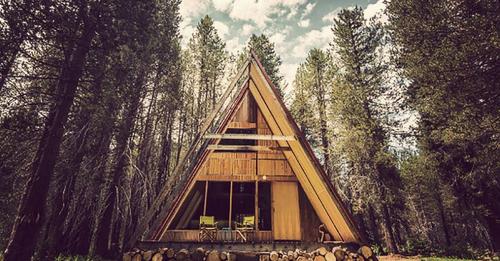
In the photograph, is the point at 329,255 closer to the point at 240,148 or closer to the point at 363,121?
the point at 240,148

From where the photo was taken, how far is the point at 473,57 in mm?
8445

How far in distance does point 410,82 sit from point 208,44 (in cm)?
1540

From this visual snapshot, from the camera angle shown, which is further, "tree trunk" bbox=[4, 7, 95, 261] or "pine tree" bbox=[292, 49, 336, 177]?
"pine tree" bbox=[292, 49, 336, 177]

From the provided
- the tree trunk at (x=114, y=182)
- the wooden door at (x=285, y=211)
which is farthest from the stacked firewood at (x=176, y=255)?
the tree trunk at (x=114, y=182)

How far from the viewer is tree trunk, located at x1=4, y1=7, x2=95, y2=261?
217 inches

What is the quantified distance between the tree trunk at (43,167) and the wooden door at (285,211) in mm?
6697

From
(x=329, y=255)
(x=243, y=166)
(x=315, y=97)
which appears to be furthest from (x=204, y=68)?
(x=329, y=255)

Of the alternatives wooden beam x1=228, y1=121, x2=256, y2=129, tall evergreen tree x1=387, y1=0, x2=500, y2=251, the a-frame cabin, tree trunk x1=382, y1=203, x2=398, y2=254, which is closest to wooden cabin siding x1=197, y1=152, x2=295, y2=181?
the a-frame cabin

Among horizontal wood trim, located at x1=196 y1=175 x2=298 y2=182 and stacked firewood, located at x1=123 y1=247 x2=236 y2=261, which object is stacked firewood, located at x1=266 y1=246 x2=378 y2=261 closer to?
stacked firewood, located at x1=123 y1=247 x2=236 y2=261

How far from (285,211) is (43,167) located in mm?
7254

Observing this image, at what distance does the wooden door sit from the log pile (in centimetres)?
158

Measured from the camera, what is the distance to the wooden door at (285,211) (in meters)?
8.73

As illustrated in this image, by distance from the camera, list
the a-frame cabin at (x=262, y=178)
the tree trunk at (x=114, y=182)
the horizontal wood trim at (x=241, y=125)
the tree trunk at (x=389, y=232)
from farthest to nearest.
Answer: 1. the tree trunk at (x=389, y=232)
2. the tree trunk at (x=114, y=182)
3. the horizontal wood trim at (x=241, y=125)
4. the a-frame cabin at (x=262, y=178)

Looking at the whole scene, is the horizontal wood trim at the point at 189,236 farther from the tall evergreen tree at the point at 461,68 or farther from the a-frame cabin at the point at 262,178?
the tall evergreen tree at the point at 461,68
